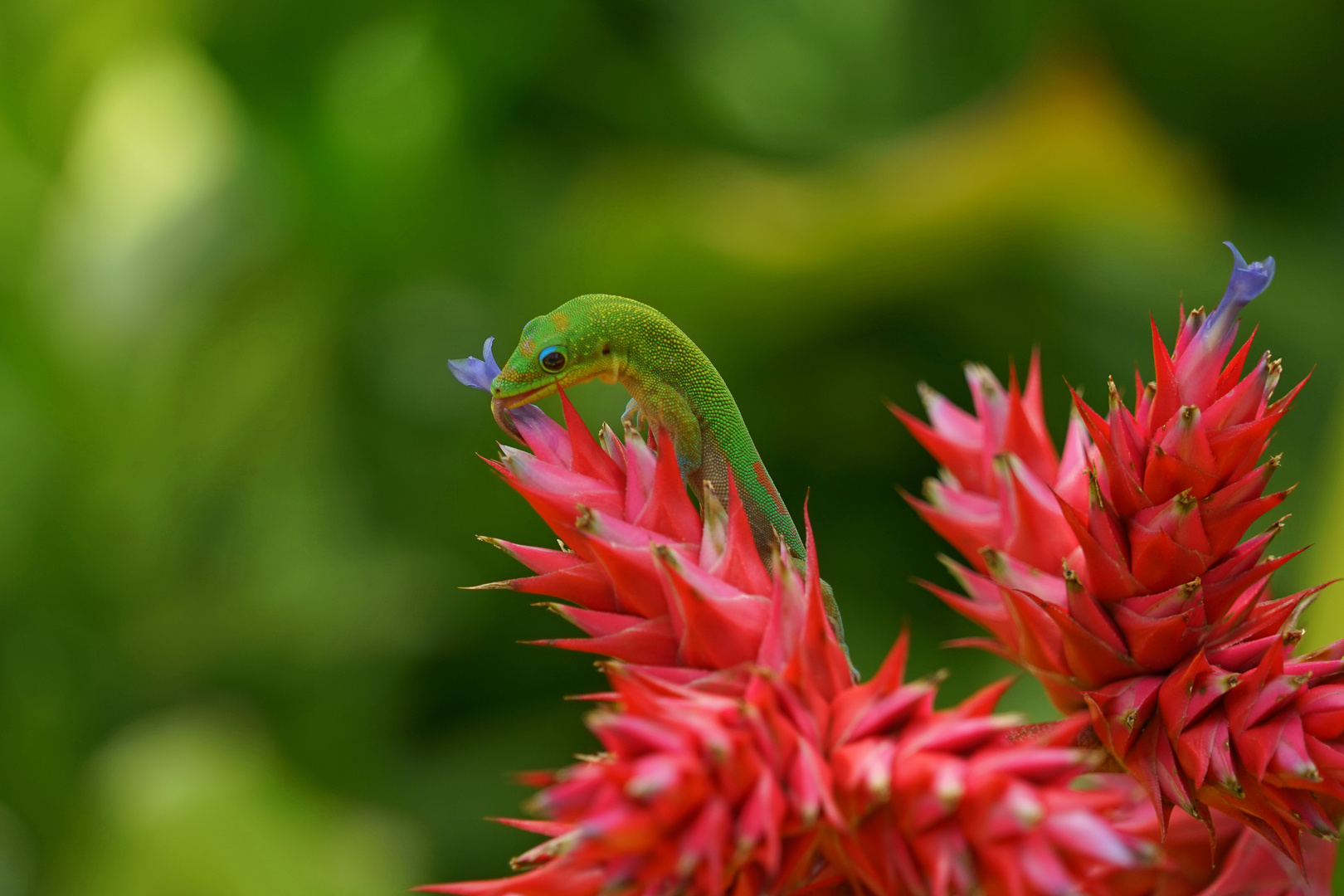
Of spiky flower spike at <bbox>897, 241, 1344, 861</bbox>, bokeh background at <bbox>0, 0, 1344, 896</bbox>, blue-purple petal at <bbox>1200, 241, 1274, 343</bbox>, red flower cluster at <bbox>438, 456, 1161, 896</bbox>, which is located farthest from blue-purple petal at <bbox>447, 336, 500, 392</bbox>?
bokeh background at <bbox>0, 0, 1344, 896</bbox>

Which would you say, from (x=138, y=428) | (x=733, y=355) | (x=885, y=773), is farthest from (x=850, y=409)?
(x=885, y=773)

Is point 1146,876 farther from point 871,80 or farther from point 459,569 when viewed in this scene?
point 871,80

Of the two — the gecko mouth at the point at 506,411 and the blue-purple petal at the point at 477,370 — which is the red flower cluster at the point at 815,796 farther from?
the blue-purple petal at the point at 477,370

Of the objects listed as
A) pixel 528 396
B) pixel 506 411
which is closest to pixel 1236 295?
pixel 506 411

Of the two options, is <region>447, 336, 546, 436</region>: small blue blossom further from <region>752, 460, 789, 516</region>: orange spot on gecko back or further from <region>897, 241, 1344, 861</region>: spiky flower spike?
<region>897, 241, 1344, 861</region>: spiky flower spike

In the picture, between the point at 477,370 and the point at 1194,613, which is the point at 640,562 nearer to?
the point at 477,370

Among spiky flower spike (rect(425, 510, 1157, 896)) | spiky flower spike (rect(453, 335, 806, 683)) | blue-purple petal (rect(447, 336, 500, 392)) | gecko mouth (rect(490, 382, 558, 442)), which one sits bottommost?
spiky flower spike (rect(425, 510, 1157, 896))

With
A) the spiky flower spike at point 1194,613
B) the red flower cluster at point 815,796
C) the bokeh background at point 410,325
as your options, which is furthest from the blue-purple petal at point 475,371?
the bokeh background at point 410,325
